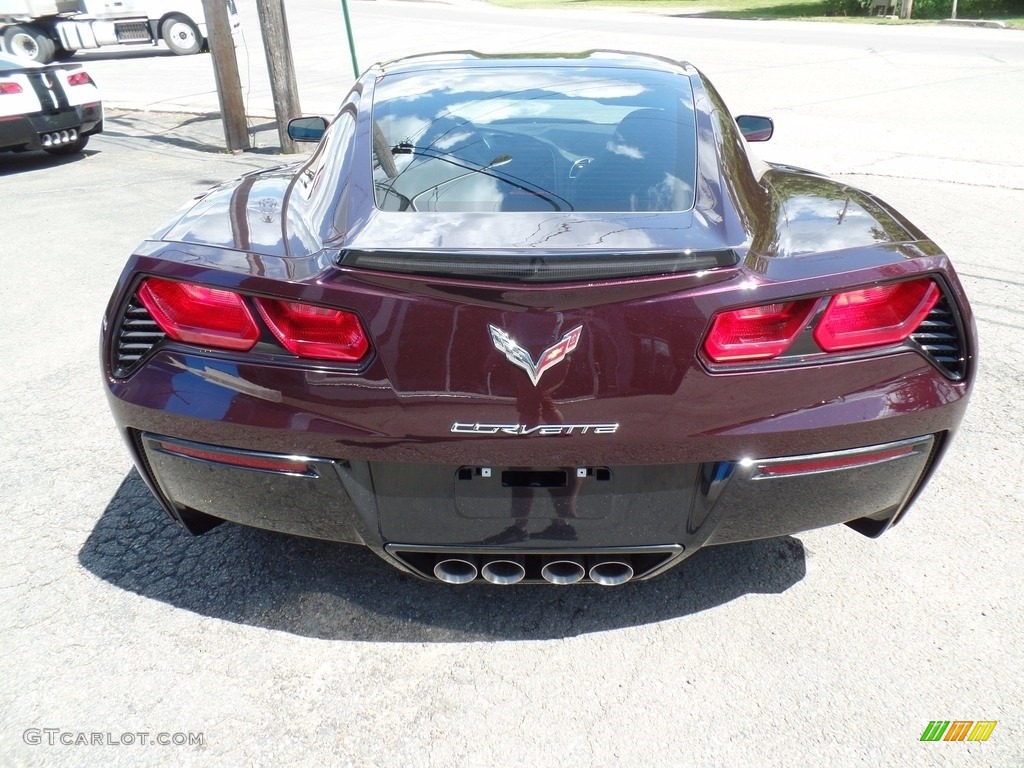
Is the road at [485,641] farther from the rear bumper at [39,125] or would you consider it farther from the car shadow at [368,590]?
the rear bumper at [39,125]

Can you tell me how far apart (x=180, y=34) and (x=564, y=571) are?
21.3 meters

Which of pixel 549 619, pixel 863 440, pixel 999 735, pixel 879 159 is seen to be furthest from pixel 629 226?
pixel 879 159

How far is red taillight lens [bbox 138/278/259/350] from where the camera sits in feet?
6.93

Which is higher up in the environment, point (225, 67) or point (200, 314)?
point (200, 314)

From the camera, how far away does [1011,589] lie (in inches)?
102

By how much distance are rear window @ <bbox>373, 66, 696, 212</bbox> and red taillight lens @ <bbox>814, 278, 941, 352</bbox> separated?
511 mm

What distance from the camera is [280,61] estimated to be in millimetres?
9188

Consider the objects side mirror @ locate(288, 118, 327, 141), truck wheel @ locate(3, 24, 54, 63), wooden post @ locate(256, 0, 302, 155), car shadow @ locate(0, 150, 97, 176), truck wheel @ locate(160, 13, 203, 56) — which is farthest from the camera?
truck wheel @ locate(3, 24, 54, 63)

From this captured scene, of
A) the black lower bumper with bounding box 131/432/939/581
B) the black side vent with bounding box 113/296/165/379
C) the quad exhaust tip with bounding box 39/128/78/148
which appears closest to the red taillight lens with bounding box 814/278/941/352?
the black lower bumper with bounding box 131/432/939/581

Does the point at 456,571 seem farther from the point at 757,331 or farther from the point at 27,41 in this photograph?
the point at 27,41

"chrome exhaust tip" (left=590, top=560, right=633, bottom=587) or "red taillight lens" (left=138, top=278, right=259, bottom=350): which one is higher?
"red taillight lens" (left=138, top=278, right=259, bottom=350)

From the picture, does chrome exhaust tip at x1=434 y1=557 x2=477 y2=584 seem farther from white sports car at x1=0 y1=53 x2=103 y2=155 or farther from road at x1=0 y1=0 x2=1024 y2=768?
white sports car at x1=0 y1=53 x2=103 y2=155

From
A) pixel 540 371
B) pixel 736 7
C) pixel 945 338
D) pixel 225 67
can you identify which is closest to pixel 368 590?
pixel 540 371

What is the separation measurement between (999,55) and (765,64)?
4.28m
